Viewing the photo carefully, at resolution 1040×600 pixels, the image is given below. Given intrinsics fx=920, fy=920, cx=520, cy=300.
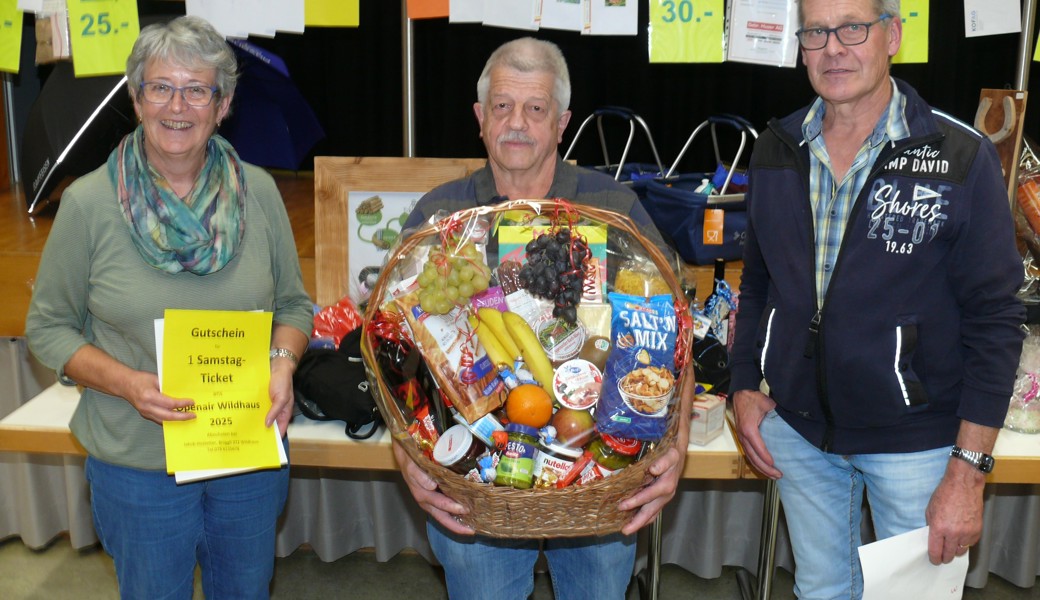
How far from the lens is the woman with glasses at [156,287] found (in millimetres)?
1491

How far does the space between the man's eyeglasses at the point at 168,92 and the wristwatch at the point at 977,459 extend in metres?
1.35

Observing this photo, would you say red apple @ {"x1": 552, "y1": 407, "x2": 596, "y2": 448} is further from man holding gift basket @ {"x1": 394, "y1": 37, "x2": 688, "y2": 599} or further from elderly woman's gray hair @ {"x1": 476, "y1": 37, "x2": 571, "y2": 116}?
elderly woman's gray hair @ {"x1": 476, "y1": 37, "x2": 571, "y2": 116}

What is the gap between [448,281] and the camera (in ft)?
4.29

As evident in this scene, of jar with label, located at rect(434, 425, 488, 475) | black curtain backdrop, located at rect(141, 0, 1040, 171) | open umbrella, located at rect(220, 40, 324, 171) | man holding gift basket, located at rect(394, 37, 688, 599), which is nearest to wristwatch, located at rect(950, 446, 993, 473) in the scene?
man holding gift basket, located at rect(394, 37, 688, 599)

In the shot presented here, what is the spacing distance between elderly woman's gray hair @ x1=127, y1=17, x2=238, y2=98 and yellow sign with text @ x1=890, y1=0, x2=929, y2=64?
160 cm

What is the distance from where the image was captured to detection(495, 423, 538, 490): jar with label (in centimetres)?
129

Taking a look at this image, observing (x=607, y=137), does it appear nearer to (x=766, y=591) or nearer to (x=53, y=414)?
(x=766, y=591)

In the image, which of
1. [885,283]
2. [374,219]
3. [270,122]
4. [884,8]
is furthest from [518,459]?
[270,122]

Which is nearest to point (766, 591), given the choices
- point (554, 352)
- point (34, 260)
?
point (554, 352)

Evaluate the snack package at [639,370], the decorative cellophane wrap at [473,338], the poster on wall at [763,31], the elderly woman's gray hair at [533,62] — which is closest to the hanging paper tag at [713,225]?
the poster on wall at [763,31]

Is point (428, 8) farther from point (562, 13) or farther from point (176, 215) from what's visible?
point (176, 215)

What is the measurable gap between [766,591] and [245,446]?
144 centimetres

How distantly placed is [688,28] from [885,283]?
1055mm

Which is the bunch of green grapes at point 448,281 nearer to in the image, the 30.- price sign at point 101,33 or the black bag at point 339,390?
the black bag at point 339,390
